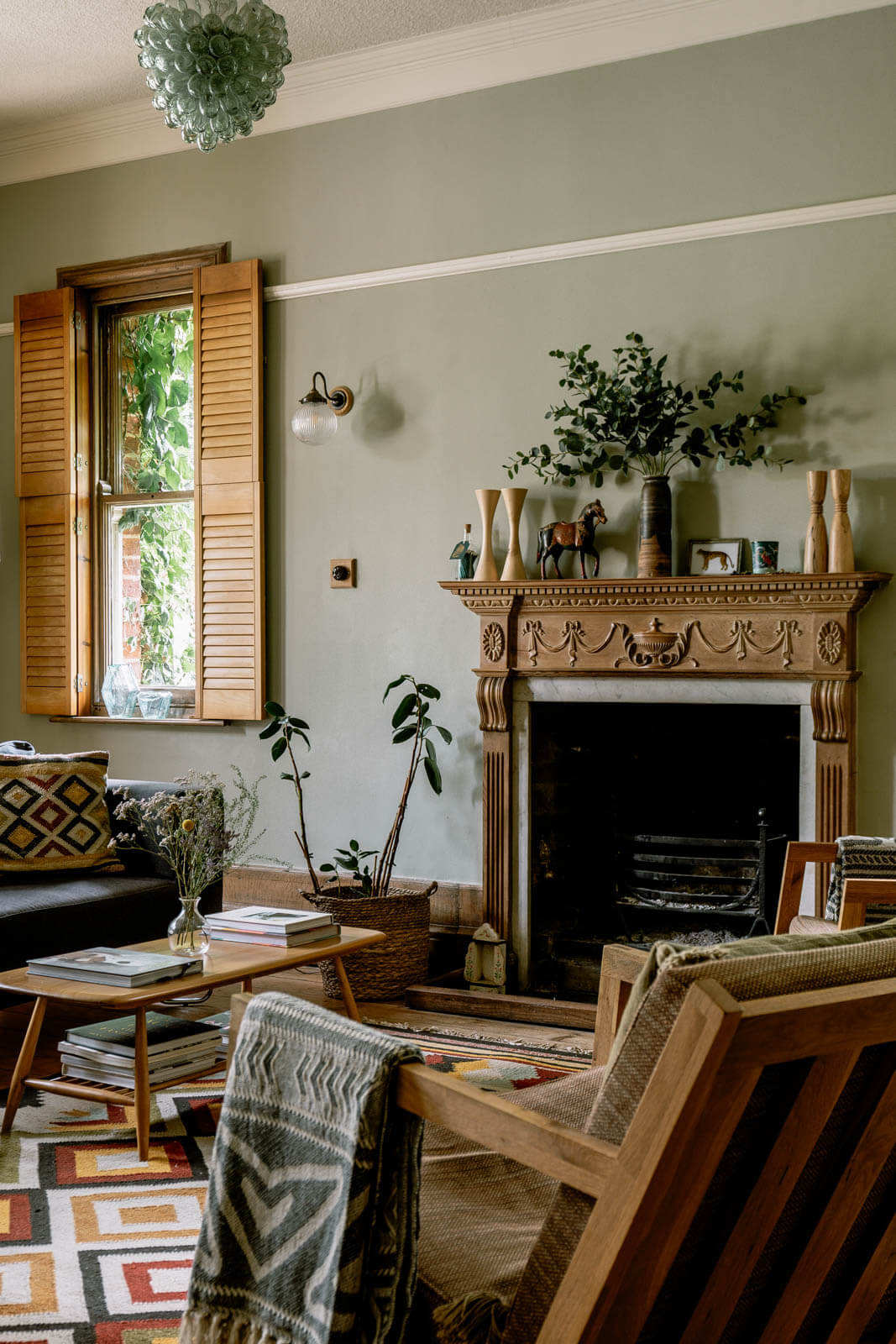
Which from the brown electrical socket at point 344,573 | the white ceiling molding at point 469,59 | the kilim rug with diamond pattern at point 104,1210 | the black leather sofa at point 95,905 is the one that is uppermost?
the white ceiling molding at point 469,59

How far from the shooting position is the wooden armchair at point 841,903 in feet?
9.37

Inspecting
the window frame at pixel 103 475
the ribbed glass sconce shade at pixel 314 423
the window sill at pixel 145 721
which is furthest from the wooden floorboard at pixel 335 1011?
the ribbed glass sconce shade at pixel 314 423

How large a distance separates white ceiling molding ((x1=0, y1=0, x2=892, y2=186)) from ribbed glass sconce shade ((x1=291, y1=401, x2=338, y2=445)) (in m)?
1.15

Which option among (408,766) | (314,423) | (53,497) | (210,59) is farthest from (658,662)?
(53,497)

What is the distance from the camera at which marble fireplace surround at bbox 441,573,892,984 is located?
3.79 meters

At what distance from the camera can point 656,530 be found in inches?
158

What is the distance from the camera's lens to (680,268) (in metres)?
4.15

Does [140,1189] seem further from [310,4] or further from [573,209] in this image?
[310,4]

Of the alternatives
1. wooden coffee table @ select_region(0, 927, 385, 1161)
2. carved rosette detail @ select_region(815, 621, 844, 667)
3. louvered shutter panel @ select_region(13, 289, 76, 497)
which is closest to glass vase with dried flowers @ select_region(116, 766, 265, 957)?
wooden coffee table @ select_region(0, 927, 385, 1161)

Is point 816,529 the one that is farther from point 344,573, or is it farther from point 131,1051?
point 131,1051

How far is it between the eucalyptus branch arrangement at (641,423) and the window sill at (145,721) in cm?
164

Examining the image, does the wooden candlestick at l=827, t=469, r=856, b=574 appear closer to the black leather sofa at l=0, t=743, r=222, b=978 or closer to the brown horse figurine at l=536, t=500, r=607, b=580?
the brown horse figurine at l=536, t=500, r=607, b=580

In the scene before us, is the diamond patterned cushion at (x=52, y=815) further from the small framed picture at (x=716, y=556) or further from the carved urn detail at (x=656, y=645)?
the small framed picture at (x=716, y=556)

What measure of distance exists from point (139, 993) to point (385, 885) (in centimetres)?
171
